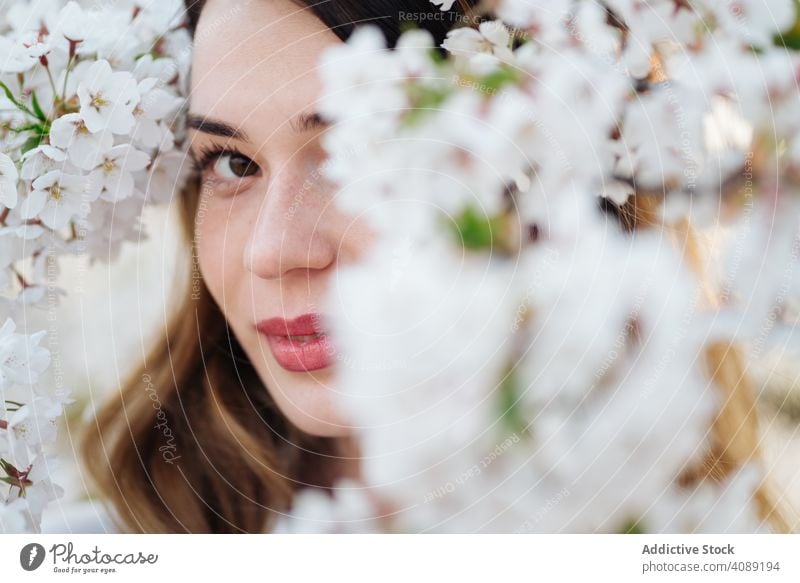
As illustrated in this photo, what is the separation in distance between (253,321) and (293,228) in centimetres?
7

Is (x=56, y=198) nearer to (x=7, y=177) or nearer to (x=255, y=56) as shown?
(x=7, y=177)

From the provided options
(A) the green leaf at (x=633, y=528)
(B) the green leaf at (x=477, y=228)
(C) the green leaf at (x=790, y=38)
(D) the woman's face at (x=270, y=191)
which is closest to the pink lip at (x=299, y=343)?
(D) the woman's face at (x=270, y=191)

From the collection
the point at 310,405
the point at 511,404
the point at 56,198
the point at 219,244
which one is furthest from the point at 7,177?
the point at 511,404

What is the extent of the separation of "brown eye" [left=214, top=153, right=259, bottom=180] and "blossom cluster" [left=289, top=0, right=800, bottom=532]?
0.16 feet

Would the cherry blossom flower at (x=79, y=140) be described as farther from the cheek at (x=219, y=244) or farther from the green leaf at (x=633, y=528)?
the green leaf at (x=633, y=528)

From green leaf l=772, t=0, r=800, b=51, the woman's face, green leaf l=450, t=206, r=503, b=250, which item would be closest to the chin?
the woman's face

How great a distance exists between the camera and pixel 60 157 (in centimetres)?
46

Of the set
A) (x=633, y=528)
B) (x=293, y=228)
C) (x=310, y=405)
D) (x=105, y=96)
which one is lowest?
(x=633, y=528)

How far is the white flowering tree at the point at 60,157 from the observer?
0.46 m

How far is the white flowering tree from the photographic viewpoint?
1.51 ft

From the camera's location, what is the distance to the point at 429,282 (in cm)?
46

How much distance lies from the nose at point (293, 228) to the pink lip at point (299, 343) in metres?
0.03

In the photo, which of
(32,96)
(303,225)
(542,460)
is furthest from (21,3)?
(542,460)
